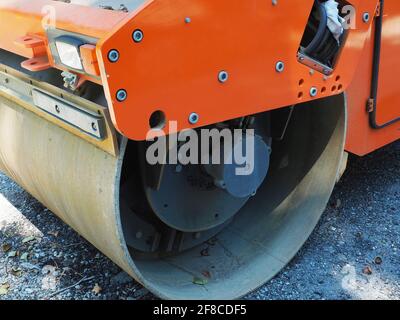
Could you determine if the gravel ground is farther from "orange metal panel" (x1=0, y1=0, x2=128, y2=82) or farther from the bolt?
"orange metal panel" (x1=0, y1=0, x2=128, y2=82)

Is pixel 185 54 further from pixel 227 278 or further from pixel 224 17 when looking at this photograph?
pixel 227 278

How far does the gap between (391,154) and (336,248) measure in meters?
1.03

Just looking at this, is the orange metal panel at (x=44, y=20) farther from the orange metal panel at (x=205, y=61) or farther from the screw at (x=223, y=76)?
the screw at (x=223, y=76)

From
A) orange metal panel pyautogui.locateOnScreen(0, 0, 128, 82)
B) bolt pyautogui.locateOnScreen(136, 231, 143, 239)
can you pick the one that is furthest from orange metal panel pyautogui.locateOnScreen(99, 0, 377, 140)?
bolt pyautogui.locateOnScreen(136, 231, 143, 239)

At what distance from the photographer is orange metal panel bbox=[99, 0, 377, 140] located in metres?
1.32

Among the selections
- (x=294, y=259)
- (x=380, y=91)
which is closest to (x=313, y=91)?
(x=380, y=91)

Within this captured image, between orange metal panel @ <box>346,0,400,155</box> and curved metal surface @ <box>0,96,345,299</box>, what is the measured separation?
0.15m

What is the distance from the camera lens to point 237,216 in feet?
8.14

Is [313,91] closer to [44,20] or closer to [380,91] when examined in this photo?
[380,91]

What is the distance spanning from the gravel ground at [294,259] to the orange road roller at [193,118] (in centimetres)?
14

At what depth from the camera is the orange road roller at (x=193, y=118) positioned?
1.40 m

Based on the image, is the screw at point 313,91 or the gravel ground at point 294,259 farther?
the gravel ground at point 294,259

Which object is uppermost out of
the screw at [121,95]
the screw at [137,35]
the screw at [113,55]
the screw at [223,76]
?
the screw at [137,35]

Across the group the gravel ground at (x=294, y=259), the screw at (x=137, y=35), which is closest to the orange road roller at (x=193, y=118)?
the screw at (x=137, y=35)
